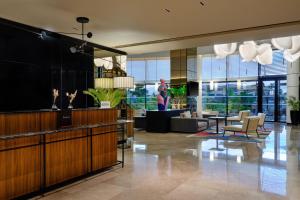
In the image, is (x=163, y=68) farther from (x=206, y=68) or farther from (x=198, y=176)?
(x=198, y=176)

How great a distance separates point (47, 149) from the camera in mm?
3895

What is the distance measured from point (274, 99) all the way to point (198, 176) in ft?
40.2

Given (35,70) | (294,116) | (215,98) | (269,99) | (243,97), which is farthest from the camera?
(215,98)

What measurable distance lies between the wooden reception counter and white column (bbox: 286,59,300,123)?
1193 centimetres

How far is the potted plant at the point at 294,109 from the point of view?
12984 mm

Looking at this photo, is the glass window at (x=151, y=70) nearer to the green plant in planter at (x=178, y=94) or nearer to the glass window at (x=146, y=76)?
the glass window at (x=146, y=76)

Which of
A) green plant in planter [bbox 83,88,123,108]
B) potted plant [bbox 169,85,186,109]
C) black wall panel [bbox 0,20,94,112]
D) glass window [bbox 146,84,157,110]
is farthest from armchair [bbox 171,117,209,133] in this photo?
glass window [bbox 146,84,157,110]

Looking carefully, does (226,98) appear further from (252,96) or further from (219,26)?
(219,26)

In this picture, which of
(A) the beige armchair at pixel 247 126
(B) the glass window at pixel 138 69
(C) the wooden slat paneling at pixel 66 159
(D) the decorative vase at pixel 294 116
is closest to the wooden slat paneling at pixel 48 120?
(C) the wooden slat paneling at pixel 66 159

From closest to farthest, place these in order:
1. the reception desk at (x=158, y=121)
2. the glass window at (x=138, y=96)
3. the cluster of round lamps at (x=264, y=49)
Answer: the cluster of round lamps at (x=264, y=49) < the reception desk at (x=158, y=121) < the glass window at (x=138, y=96)

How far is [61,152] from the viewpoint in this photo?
13.5 ft

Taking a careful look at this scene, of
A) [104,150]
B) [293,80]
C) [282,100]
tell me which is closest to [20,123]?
[104,150]

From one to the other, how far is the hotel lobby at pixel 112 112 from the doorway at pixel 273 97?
6245mm

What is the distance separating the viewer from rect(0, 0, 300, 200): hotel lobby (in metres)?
3.77
